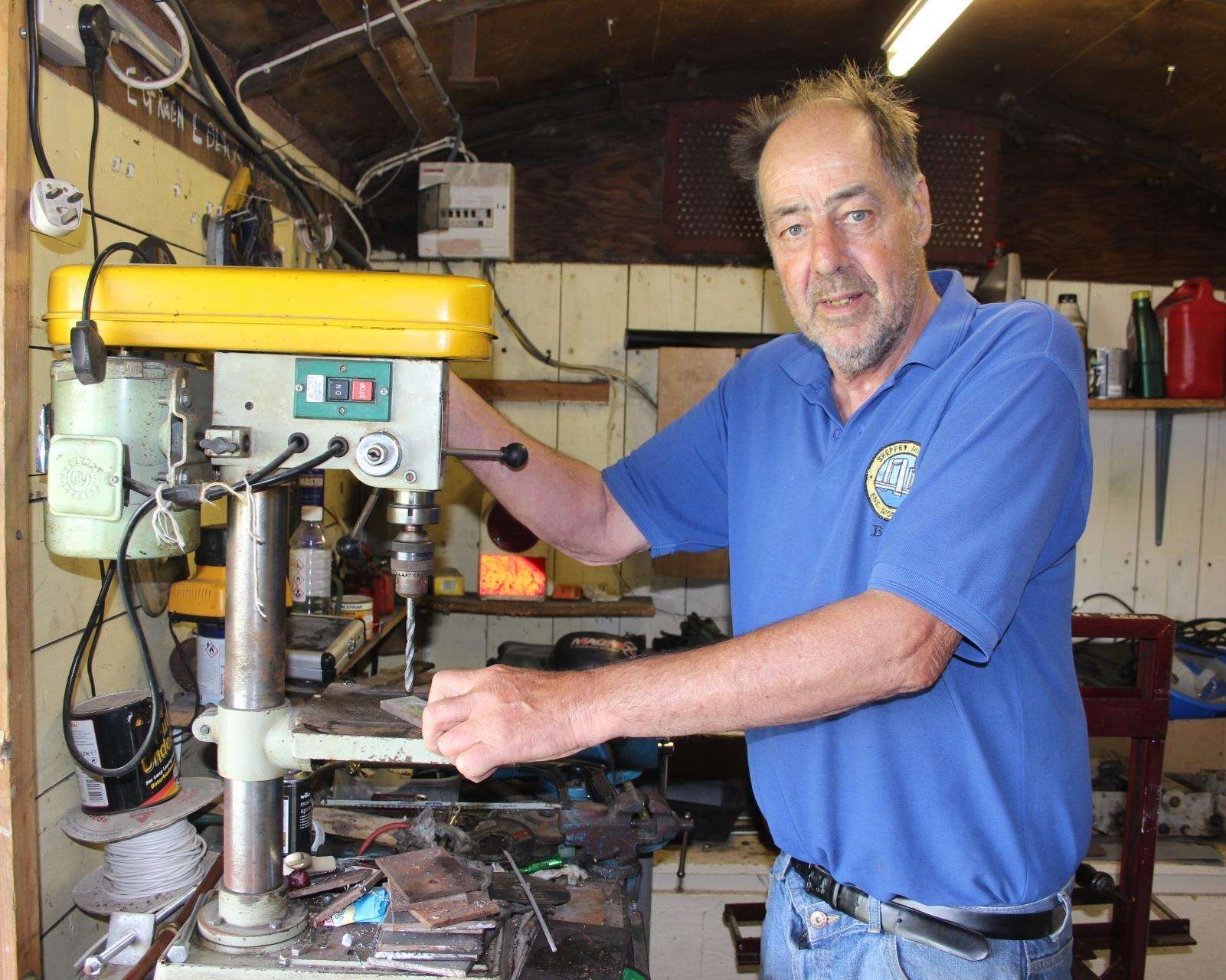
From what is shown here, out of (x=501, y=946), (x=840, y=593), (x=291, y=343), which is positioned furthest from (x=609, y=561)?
(x=291, y=343)

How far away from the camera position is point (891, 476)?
1.21m

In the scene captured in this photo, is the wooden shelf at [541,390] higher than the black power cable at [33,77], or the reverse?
the black power cable at [33,77]

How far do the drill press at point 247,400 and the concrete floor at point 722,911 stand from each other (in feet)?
5.12

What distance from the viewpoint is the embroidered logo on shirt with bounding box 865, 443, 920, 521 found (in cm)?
119

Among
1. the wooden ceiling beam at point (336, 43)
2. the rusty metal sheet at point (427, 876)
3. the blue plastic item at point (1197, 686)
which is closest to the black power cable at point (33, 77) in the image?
the wooden ceiling beam at point (336, 43)

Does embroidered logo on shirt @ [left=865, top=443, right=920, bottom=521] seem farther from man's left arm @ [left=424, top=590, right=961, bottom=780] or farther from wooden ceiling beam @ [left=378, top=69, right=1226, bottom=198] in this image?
wooden ceiling beam @ [left=378, top=69, right=1226, bottom=198]

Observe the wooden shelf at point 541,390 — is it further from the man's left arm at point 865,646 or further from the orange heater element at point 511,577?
the man's left arm at point 865,646

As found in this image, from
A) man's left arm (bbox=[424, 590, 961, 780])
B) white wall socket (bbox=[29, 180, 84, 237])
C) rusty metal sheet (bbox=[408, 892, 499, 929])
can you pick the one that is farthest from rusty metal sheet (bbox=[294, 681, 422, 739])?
white wall socket (bbox=[29, 180, 84, 237])

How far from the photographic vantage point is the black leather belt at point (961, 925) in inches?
45.3

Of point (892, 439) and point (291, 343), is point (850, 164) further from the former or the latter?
point (291, 343)

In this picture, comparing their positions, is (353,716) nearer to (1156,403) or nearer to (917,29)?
(917,29)

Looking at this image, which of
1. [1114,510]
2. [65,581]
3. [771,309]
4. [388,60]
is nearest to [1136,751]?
[1114,510]

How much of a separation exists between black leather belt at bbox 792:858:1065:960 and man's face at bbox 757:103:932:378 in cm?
70

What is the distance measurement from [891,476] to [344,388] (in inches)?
26.0
